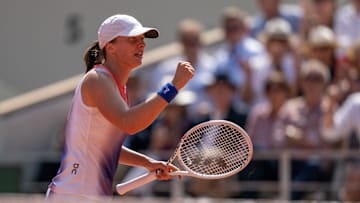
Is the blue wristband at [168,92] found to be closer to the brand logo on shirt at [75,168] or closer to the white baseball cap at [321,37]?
the brand logo on shirt at [75,168]

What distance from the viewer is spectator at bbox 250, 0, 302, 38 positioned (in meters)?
10.5

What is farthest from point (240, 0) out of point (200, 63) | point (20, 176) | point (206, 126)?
point (206, 126)

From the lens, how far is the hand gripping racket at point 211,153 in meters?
5.79

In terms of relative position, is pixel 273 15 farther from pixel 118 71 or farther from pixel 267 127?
pixel 118 71

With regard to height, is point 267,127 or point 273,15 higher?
point 273,15

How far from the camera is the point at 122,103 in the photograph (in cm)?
534

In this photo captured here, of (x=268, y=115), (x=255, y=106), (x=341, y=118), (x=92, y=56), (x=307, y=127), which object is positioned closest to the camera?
(x=92, y=56)

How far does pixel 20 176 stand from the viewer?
10844 mm

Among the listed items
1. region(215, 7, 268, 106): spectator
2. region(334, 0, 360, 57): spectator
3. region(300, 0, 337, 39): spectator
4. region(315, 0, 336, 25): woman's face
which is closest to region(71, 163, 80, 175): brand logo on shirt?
region(215, 7, 268, 106): spectator

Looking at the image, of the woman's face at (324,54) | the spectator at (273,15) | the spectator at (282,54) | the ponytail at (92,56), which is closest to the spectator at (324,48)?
the woman's face at (324,54)

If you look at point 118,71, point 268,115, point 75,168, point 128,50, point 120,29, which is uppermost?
point 120,29

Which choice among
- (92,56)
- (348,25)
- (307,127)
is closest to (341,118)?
(307,127)

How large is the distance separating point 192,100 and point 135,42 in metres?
4.57

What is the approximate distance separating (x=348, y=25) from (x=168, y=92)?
5130 millimetres
